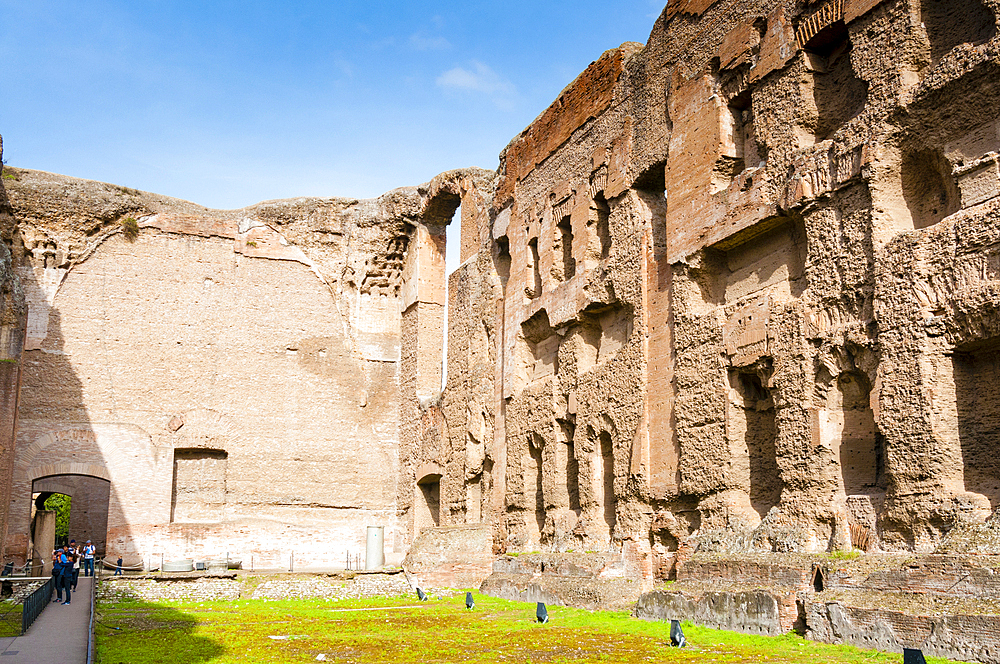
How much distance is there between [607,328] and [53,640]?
737 centimetres

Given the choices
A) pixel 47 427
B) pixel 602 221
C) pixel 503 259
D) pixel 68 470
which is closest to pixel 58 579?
pixel 68 470

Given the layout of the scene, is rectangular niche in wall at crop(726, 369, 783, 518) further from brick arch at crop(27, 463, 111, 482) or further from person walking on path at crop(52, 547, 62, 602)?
brick arch at crop(27, 463, 111, 482)

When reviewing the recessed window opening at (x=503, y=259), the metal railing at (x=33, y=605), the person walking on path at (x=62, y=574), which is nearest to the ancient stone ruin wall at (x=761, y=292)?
the recessed window opening at (x=503, y=259)

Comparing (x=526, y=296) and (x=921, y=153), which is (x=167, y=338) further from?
(x=921, y=153)

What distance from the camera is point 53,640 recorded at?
7.50 m

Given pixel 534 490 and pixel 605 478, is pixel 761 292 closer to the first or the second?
pixel 605 478

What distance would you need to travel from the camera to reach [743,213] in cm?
949

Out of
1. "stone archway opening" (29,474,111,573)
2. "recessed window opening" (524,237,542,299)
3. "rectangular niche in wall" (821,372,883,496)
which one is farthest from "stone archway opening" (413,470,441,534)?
"rectangular niche in wall" (821,372,883,496)

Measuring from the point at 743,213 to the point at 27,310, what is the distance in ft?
41.8

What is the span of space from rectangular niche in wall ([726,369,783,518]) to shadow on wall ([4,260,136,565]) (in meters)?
11.3

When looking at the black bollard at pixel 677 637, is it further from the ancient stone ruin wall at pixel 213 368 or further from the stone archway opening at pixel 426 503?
the ancient stone ruin wall at pixel 213 368

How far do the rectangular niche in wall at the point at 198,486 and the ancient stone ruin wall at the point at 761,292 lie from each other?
18.6 feet

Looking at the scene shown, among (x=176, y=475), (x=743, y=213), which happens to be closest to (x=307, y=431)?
(x=176, y=475)

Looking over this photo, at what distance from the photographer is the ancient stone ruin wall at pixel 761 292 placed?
7.26m
